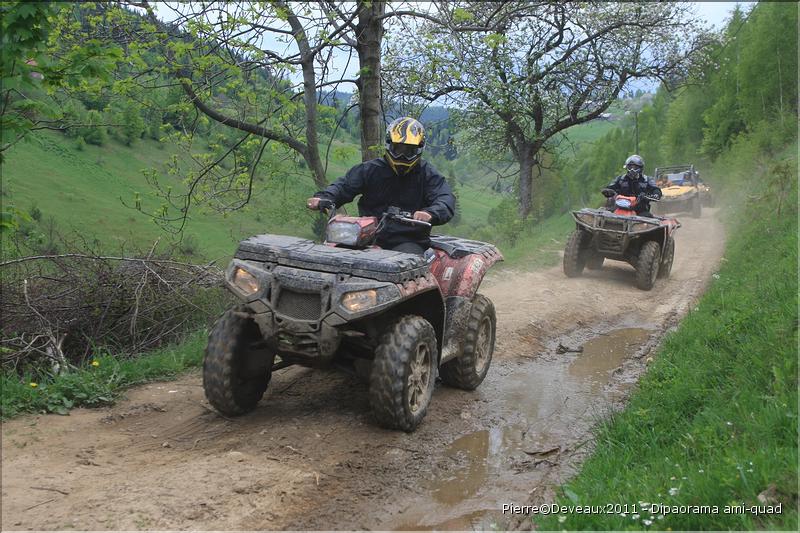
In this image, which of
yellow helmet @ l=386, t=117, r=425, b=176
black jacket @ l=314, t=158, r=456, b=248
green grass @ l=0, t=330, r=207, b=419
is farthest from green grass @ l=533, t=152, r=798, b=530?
green grass @ l=0, t=330, r=207, b=419

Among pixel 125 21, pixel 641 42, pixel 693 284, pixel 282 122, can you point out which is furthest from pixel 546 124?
pixel 125 21

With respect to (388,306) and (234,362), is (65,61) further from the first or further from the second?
(388,306)

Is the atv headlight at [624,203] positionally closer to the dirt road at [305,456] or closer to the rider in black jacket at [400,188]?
the dirt road at [305,456]

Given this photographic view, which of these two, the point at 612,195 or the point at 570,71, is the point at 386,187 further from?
the point at 570,71

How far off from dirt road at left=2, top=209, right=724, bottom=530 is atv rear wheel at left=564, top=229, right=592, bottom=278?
5.22 m

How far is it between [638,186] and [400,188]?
7.78m

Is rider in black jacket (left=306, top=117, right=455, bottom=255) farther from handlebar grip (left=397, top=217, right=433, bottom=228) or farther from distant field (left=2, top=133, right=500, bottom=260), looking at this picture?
distant field (left=2, top=133, right=500, bottom=260)

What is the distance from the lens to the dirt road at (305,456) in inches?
155

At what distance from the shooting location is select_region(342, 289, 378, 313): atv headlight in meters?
4.75

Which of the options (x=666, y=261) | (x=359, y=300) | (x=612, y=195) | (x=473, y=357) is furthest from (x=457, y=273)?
(x=666, y=261)

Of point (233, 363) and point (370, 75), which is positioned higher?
point (370, 75)

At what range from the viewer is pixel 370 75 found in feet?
31.8

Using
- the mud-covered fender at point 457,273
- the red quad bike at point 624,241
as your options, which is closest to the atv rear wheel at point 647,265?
the red quad bike at point 624,241

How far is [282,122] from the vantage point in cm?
1079
